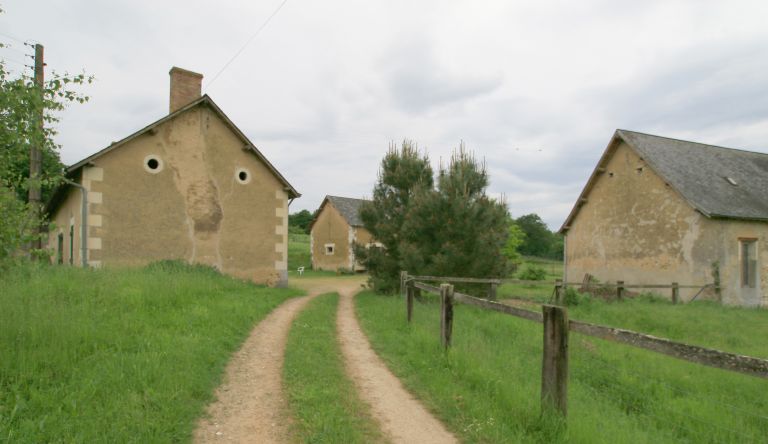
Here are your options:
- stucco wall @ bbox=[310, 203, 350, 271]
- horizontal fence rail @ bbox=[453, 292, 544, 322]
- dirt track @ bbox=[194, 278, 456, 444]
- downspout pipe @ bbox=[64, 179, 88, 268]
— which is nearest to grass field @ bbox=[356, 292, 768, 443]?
dirt track @ bbox=[194, 278, 456, 444]

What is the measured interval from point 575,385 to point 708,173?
60.6 ft

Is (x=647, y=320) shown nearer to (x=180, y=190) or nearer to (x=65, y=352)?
(x=65, y=352)

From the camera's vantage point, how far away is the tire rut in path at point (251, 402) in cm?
423

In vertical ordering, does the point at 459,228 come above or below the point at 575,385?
above

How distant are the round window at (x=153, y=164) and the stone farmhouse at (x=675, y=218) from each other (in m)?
18.7

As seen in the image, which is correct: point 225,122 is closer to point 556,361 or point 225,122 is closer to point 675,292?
point 556,361

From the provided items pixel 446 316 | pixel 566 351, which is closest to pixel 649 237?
pixel 446 316

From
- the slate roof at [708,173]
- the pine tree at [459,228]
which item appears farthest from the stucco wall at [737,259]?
the pine tree at [459,228]

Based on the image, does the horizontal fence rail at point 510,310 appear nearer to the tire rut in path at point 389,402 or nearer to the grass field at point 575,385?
the grass field at point 575,385

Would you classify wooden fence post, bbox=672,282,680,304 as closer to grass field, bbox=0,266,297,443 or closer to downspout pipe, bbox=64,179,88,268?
grass field, bbox=0,266,297,443

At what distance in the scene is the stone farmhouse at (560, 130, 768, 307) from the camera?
683 inches

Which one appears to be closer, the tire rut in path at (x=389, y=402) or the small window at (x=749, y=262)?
the tire rut in path at (x=389, y=402)

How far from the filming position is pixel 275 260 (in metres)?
18.1

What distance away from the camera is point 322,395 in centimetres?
515
